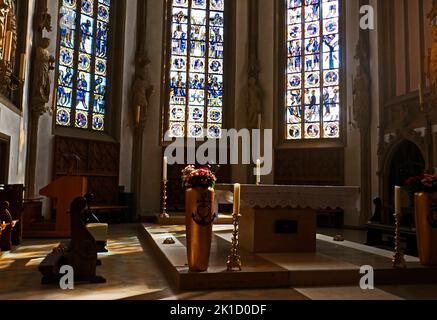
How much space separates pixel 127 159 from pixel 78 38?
11.8ft

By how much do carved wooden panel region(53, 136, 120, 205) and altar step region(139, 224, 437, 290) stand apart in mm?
6089

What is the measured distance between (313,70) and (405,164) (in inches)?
160

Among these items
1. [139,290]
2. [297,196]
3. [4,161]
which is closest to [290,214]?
[297,196]

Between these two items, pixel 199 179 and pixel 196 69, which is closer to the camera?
pixel 199 179

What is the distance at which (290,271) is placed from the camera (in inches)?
173

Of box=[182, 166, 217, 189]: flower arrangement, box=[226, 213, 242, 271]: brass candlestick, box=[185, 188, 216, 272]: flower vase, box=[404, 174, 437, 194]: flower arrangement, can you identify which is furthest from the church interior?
box=[182, 166, 217, 189]: flower arrangement

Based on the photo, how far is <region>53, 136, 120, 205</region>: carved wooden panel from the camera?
1088cm

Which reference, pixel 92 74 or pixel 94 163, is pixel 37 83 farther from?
pixel 94 163

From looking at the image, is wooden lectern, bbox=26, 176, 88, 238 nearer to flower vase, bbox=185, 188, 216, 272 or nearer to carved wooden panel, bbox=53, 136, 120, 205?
carved wooden panel, bbox=53, 136, 120, 205

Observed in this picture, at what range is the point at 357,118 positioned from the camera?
11.1 m

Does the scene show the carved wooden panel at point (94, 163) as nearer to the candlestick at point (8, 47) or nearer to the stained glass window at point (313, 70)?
the candlestick at point (8, 47)

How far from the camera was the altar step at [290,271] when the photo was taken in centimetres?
419
